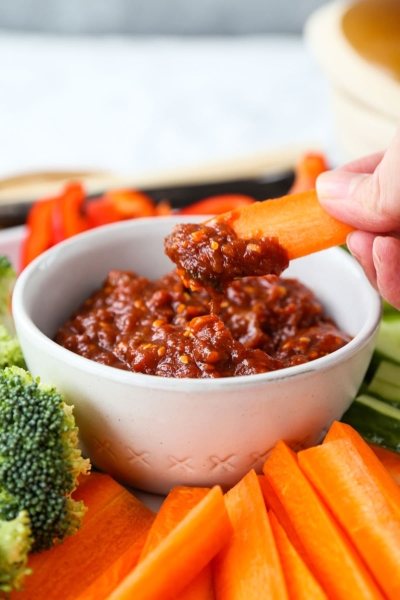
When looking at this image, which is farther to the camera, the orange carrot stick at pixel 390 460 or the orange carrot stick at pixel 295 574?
the orange carrot stick at pixel 390 460

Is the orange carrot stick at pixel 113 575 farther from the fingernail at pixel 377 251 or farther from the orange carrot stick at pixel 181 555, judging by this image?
the fingernail at pixel 377 251

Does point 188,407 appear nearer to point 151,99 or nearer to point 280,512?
point 280,512

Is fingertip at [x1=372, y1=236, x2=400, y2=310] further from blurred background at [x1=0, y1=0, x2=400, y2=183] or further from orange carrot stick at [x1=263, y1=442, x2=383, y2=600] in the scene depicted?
blurred background at [x1=0, y1=0, x2=400, y2=183]

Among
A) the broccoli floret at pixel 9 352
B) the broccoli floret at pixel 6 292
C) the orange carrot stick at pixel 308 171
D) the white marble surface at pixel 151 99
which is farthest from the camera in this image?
the white marble surface at pixel 151 99

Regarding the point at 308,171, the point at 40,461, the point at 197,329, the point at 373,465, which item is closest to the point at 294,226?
the point at 197,329

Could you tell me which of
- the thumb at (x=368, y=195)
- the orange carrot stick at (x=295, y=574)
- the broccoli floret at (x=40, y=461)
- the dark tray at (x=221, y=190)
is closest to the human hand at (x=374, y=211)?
the thumb at (x=368, y=195)

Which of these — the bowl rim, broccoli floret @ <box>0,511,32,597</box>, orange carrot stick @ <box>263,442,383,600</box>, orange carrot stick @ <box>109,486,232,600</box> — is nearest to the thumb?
the bowl rim

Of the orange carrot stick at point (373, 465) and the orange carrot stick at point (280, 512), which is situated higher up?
the orange carrot stick at point (373, 465)
